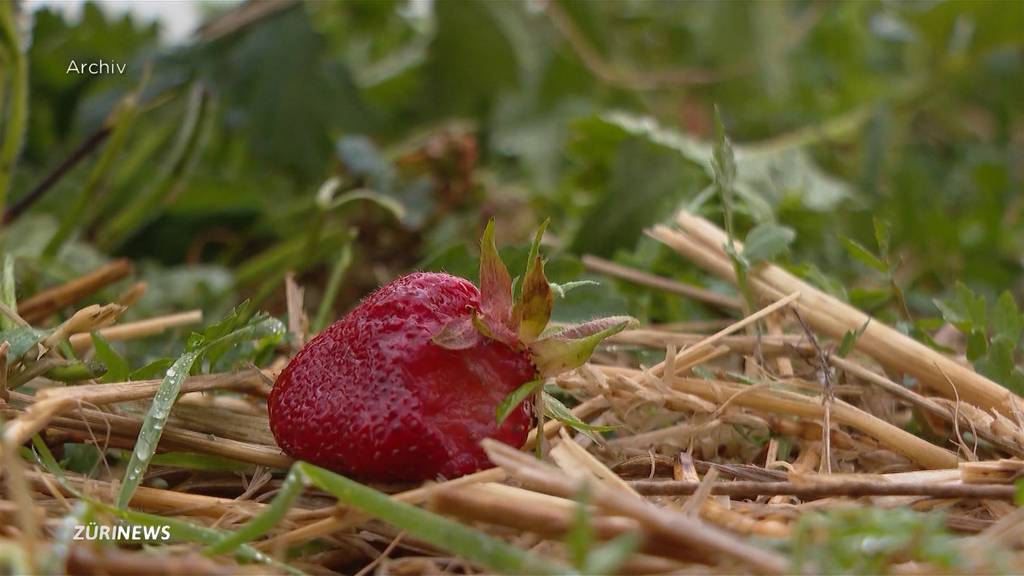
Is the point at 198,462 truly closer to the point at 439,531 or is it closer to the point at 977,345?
the point at 439,531

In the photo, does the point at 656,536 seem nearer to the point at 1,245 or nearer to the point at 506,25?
the point at 1,245

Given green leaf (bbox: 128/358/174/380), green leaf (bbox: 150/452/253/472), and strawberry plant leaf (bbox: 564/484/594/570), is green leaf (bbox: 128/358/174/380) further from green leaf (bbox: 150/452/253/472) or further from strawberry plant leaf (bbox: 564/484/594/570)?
strawberry plant leaf (bbox: 564/484/594/570)

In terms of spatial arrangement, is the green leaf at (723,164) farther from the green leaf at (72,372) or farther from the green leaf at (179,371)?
the green leaf at (72,372)

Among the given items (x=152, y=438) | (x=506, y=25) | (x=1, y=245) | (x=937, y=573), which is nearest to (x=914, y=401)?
(x=937, y=573)

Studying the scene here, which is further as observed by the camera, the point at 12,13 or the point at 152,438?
the point at 12,13

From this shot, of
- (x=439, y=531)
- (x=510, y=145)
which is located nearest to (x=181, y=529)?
(x=439, y=531)

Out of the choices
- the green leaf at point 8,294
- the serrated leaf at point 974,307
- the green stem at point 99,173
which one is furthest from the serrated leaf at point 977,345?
the green stem at point 99,173
